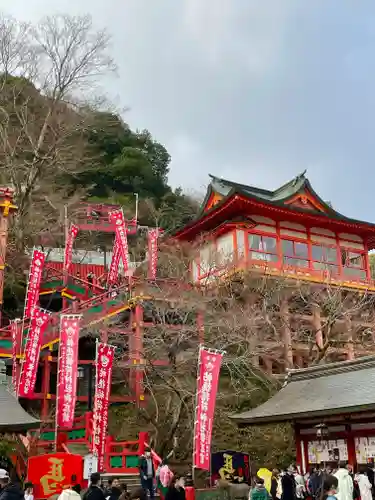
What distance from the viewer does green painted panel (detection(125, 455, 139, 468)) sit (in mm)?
15727

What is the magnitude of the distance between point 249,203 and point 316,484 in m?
15.6

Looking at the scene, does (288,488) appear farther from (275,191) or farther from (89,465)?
(275,191)

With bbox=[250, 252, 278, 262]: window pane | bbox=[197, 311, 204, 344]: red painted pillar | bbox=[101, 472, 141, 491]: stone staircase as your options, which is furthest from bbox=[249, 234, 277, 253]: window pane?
bbox=[101, 472, 141, 491]: stone staircase

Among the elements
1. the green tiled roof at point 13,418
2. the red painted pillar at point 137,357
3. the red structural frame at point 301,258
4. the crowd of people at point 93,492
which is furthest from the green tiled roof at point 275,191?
the crowd of people at point 93,492

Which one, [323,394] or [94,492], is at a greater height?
[323,394]

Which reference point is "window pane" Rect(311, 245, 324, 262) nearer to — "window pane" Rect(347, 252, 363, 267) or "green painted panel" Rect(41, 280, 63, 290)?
"window pane" Rect(347, 252, 363, 267)

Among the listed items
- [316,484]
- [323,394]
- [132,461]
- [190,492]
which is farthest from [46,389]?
[316,484]

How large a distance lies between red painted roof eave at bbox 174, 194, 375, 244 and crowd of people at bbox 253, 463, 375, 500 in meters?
14.5

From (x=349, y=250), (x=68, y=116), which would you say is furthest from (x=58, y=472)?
(x=68, y=116)

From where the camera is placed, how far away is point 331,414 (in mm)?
13719

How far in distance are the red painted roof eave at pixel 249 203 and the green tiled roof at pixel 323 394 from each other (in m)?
10.5

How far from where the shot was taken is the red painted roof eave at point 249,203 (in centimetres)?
2673

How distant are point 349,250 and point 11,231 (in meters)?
17.9

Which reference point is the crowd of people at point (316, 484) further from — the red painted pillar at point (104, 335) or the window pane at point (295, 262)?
the window pane at point (295, 262)
